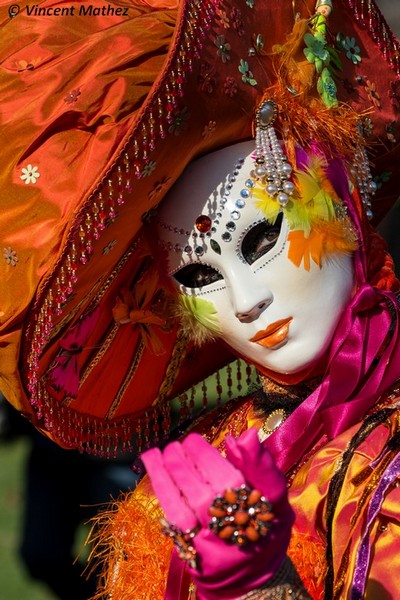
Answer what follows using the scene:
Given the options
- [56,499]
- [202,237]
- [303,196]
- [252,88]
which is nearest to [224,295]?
[202,237]

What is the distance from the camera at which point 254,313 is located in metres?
1.63

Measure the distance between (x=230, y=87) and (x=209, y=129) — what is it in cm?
7

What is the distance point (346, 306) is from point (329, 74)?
392 mm

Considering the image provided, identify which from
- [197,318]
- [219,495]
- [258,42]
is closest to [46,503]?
[197,318]

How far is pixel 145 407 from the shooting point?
6.79 feet

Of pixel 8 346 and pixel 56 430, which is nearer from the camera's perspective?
pixel 8 346

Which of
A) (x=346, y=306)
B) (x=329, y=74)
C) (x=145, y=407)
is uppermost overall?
(x=329, y=74)

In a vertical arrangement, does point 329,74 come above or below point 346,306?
above

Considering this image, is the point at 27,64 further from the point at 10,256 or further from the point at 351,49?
the point at 351,49

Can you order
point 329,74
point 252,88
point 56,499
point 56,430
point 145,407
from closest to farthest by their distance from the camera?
point 252,88
point 329,74
point 56,430
point 145,407
point 56,499

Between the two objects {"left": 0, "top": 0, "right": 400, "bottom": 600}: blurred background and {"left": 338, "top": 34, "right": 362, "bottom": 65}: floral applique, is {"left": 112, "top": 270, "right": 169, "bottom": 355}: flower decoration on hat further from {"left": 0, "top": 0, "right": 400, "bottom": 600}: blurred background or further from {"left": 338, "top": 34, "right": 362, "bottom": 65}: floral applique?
{"left": 0, "top": 0, "right": 400, "bottom": 600}: blurred background

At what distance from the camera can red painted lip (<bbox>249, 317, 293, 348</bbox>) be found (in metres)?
1.63

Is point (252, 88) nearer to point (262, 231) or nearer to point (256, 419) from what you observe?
point (262, 231)

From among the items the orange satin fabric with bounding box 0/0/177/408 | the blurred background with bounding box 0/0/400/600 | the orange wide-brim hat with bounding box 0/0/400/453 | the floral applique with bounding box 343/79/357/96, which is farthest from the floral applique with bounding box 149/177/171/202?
the blurred background with bounding box 0/0/400/600
